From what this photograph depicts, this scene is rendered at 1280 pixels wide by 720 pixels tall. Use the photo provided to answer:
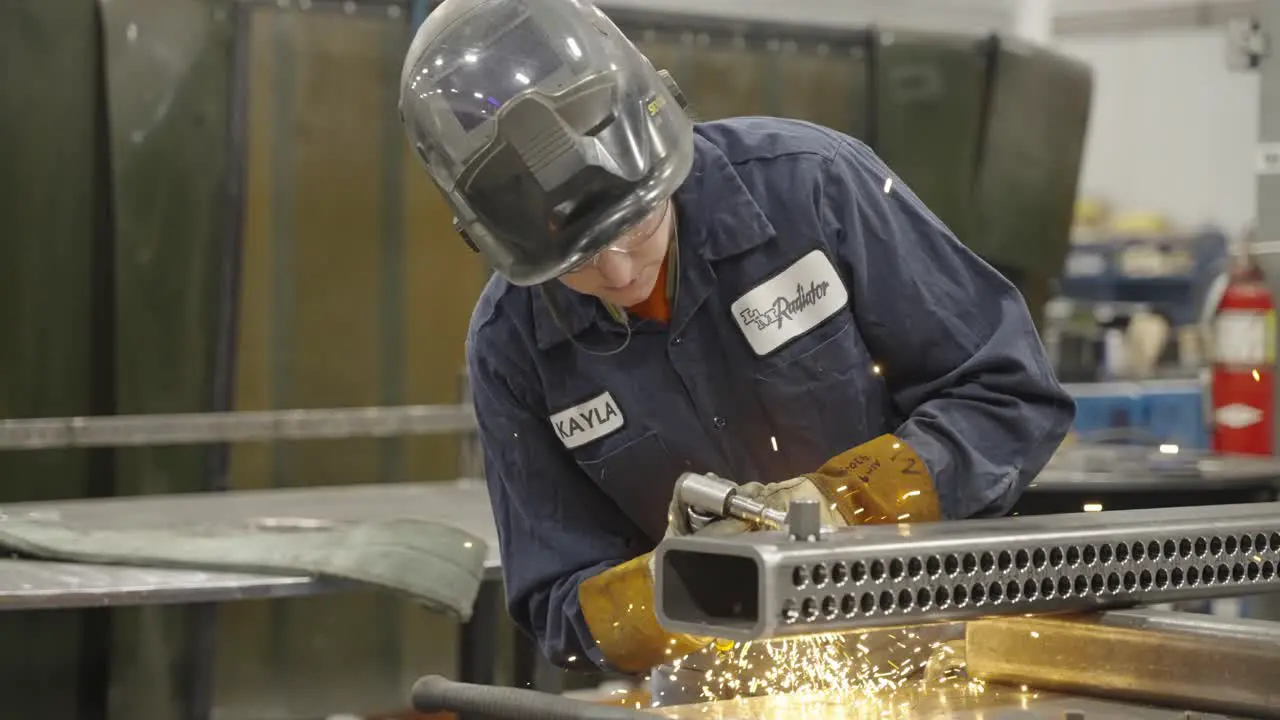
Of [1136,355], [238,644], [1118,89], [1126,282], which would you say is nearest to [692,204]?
[238,644]

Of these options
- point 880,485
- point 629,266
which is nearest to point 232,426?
point 629,266

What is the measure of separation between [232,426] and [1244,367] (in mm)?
2481

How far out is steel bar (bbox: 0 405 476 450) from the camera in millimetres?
3146

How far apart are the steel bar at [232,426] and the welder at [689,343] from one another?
1.48 metres

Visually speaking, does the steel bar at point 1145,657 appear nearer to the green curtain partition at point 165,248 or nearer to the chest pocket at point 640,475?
the chest pocket at point 640,475

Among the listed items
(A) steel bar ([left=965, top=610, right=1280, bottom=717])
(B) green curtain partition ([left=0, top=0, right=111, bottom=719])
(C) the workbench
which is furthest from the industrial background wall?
(A) steel bar ([left=965, top=610, right=1280, bottom=717])

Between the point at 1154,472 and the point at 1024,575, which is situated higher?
the point at 1024,575

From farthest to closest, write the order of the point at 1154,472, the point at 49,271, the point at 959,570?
the point at 49,271 → the point at 1154,472 → the point at 959,570

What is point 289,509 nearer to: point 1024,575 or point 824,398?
point 824,398

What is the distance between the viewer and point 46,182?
10.4 ft

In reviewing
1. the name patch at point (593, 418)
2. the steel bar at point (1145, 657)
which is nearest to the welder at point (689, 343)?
the name patch at point (593, 418)

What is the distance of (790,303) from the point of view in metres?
1.66

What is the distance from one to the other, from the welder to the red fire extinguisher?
222 centimetres

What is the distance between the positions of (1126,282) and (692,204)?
5.34 meters
